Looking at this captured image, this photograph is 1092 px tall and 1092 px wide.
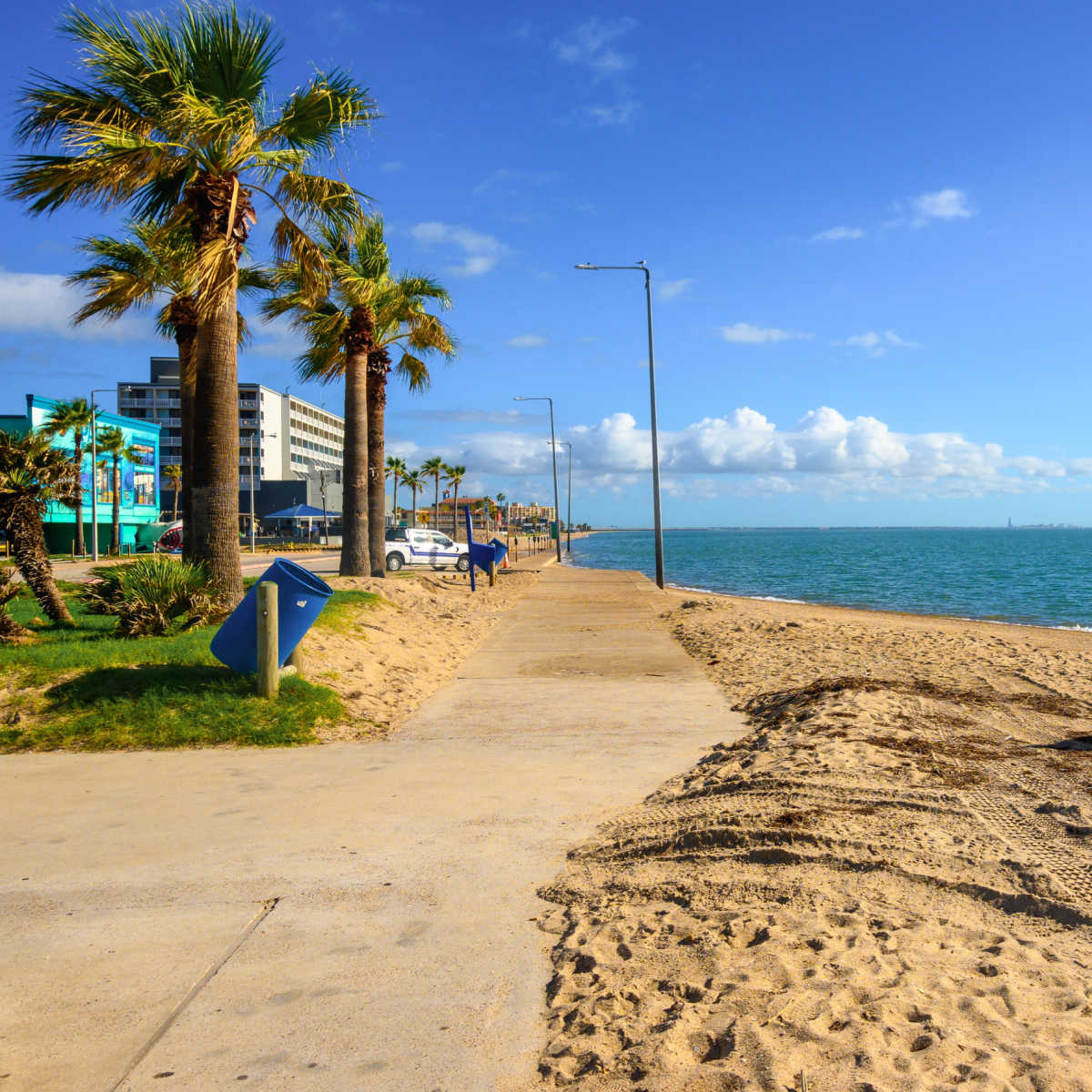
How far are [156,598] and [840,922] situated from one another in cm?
907

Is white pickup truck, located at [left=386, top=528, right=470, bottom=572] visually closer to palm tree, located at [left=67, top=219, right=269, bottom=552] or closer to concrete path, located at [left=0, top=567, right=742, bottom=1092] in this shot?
palm tree, located at [left=67, top=219, right=269, bottom=552]

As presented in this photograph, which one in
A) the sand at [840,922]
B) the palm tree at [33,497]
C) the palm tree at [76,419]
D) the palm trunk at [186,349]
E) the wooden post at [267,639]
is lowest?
the sand at [840,922]

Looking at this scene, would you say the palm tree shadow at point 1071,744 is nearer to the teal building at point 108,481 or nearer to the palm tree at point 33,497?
the palm tree at point 33,497

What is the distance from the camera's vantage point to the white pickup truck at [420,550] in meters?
33.5

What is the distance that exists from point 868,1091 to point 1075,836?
247 cm

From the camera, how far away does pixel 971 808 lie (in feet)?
15.8

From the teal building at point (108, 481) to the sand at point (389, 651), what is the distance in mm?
33393

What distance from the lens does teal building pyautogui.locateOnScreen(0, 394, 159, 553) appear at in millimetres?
48244

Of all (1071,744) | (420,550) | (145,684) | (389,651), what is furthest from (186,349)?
(1071,744)

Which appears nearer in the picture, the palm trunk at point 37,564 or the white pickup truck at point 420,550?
the palm trunk at point 37,564

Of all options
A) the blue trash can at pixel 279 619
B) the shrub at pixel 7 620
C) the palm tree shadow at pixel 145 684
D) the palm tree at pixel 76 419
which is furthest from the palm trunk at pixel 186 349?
the palm tree at pixel 76 419

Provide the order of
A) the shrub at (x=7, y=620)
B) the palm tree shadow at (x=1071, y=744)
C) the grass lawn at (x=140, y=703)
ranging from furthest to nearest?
Answer: the shrub at (x=7, y=620), the grass lawn at (x=140, y=703), the palm tree shadow at (x=1071, y=744)

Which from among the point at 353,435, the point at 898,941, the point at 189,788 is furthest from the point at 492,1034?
the point at 353,435

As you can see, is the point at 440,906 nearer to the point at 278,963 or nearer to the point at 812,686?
the point at 278,963
